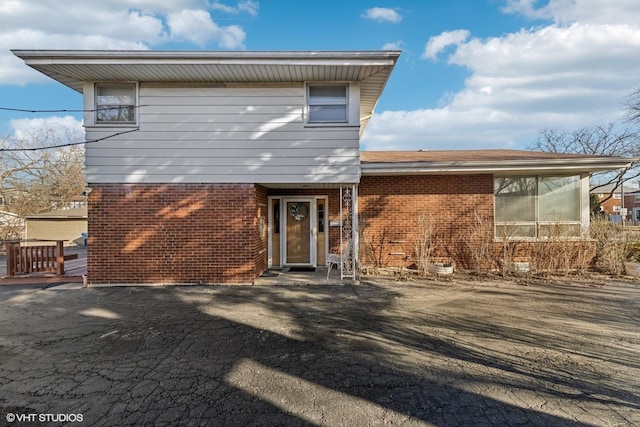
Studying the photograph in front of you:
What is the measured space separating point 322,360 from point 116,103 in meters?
7.84

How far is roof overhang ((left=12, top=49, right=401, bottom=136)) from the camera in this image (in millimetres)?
7207

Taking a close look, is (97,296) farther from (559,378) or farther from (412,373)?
(559,378)

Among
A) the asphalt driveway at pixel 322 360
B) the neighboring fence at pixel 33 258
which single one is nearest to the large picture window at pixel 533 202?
the asphalt driveway at pixel 322 360

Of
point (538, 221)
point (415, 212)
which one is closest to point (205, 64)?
point (415, 212)

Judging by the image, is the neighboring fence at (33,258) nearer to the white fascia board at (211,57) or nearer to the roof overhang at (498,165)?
the white fascia board at (211,57)

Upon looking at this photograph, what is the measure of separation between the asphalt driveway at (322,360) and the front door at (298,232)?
10.7ft

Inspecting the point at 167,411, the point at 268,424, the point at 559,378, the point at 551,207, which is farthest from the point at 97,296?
the point at 551,207

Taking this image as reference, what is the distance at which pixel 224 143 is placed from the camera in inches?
318

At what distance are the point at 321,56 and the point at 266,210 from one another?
14.8ft

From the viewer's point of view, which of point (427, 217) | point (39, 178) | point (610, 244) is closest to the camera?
point (610, 244)

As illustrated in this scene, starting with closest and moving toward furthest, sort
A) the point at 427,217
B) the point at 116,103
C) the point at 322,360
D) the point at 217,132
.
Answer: the point at 322,360, the point at 217,132, the point at 116,103, the point at 427,217

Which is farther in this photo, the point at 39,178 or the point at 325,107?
the point at 39,178

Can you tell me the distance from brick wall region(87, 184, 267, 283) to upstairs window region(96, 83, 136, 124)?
1.64 meters

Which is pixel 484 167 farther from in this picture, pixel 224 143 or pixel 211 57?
pixel 211 57
